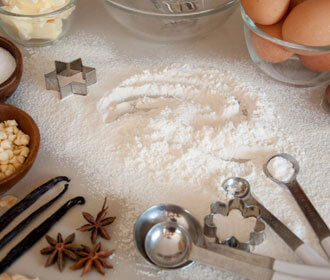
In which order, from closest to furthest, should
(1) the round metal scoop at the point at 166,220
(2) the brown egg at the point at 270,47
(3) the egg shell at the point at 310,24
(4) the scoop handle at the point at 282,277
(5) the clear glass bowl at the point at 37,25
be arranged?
(4) the scoop handle at the point at 282,277 < (1) the round metal scoop at the point at 166,220 < (3) the egg shell at the point at 310,24 < (2) the brown egg at the point at 270,47 < (5) the clear glass bowl at the point at 37,25

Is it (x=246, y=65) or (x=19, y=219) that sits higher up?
(x=19, y=219)

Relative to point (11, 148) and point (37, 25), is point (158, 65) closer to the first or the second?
point (37, 25)

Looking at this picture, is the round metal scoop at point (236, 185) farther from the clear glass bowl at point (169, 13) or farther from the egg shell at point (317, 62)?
the clear glass bowl at point (169, 13)

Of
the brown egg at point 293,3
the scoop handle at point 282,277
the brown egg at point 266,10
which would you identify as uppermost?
the brown egg at point 266,10

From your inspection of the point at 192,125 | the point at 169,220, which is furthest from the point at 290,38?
the point at 169,220

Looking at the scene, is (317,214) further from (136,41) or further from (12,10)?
(12,10)

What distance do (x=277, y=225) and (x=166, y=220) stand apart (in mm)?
214

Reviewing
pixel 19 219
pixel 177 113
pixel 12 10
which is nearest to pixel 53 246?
pixel 19 219

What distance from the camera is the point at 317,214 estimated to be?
90 cm

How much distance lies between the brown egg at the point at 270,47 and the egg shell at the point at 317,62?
0.15ft

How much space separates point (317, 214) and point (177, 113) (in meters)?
0.39

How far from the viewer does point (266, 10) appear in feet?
3.40

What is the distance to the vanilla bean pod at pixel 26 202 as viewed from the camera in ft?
2.87

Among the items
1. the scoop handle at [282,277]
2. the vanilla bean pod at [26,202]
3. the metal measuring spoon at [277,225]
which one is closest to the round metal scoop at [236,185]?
the metal measuring spoon at [277,225]
